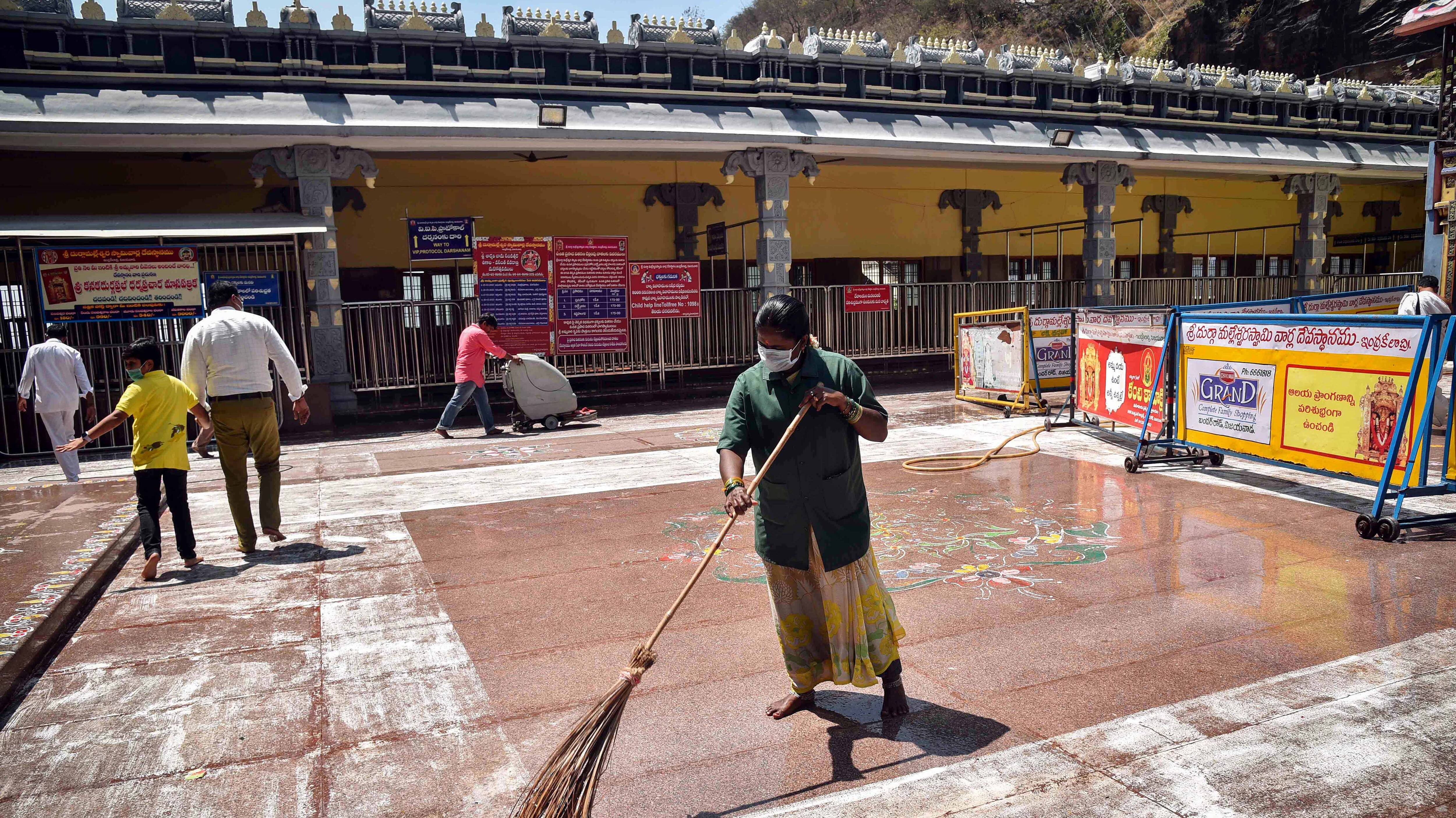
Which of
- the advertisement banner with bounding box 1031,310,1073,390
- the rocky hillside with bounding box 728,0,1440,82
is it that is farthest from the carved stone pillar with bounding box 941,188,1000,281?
the advertisement banner with bounding box 1031,310,1073,390

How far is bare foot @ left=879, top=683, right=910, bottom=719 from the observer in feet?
12.2

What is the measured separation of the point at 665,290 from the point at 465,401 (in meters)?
4.49

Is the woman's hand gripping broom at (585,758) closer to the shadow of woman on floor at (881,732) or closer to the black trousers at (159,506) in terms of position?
the shadow of woman on floor at (881,732)

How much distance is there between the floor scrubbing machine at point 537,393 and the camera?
41.0 feet

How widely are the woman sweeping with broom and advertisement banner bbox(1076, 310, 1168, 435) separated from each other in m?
5.91

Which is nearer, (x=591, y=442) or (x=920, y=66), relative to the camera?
(x=591, y=442)

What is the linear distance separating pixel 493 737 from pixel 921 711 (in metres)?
1.79

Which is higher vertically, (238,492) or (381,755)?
(238,492)

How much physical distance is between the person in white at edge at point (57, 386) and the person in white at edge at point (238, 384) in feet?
14.7

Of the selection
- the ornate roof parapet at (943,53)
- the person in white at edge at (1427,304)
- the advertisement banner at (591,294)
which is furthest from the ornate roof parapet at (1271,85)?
the advertisement banner at (591,294)

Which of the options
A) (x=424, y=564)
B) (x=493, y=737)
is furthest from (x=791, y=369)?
(x=424, y=564)

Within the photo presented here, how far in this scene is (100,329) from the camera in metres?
11.8

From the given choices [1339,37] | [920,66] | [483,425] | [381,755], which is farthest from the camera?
[1339,37]

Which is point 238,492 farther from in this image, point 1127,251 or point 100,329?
point 1127,251
